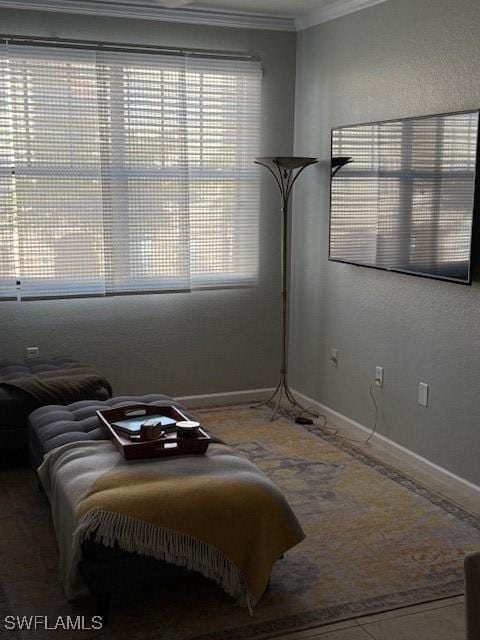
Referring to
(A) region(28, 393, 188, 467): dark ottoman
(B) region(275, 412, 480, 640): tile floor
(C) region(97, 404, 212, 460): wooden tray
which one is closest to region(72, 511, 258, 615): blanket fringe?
(B) region(275, 412, 480, 640): tile floor

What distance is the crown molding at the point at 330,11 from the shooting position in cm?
446

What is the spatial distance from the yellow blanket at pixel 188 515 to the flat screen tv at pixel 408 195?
1.58 meters

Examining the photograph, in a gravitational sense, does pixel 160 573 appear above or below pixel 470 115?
below

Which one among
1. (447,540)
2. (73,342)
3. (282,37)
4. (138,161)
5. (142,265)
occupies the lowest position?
(447,540)

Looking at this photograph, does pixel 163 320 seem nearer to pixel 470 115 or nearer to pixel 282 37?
pixel 282 37

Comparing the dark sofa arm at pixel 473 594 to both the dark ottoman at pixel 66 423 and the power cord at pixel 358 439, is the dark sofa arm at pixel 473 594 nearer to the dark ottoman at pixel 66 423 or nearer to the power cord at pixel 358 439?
the dark ottoman at pixel 66 423

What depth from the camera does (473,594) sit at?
155 cm

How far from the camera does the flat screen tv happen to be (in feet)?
11.9

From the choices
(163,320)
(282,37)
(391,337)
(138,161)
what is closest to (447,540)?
(391,337)

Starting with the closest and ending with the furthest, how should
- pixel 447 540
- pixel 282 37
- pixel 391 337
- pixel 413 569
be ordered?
pixel 413 569 < pixel 447 540 < pixel 391 337 < pixel 282 37

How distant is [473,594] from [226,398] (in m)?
3.92

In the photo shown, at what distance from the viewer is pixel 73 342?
4.93m

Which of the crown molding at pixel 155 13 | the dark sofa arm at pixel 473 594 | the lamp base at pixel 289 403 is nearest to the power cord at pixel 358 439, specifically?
the lamp base at pixel 289 403

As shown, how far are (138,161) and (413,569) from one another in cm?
299
